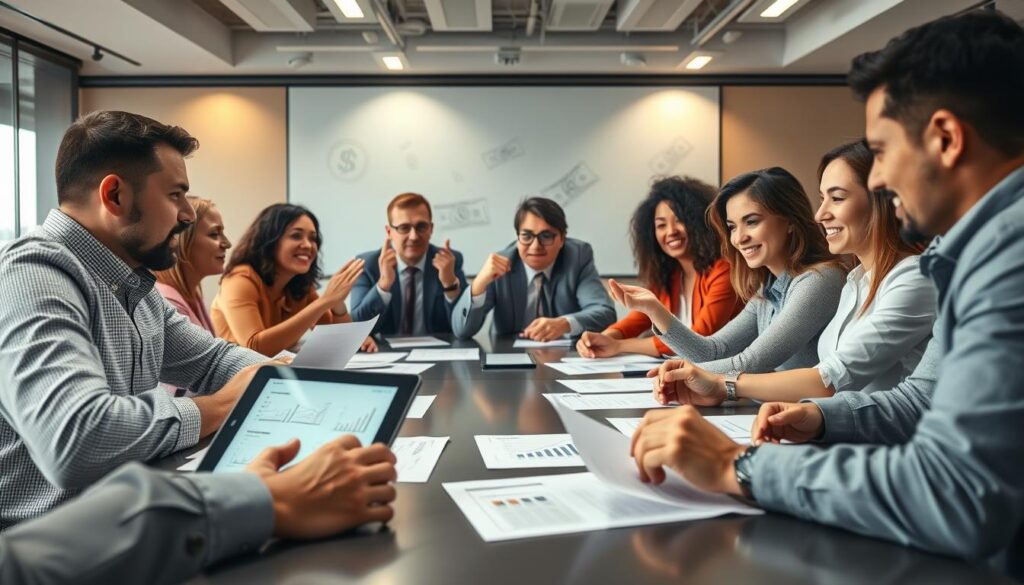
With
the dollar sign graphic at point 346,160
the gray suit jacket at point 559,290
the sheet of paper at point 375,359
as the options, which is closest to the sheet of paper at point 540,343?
the gray suit jacket at point 559,290

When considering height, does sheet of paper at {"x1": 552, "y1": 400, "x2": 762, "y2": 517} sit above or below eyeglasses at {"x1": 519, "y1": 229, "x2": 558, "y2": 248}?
below

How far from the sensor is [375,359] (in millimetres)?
2660

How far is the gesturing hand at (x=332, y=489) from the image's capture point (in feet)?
2.76

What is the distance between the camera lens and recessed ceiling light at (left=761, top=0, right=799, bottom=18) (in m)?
4.44

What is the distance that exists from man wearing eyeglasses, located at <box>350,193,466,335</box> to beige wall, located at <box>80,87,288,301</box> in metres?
2.56

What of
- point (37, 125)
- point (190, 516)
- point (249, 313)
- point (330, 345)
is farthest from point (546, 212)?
point (37, 125)

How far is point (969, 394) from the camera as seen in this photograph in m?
0.75

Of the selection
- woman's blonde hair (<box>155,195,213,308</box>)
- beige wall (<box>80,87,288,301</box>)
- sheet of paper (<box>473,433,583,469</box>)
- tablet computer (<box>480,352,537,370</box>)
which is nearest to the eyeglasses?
tablet computer (<box>480,352,537,370</box>)

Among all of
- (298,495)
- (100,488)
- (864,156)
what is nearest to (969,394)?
(298,495)

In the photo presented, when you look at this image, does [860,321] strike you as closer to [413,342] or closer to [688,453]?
[688,453]

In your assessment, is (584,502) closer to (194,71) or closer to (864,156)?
(864,156)

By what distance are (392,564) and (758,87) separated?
6030 mm

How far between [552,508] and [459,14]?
461 centimetres

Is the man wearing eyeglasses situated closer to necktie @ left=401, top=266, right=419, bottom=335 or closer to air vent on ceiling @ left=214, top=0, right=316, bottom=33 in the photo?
necktie @ left=401, top=266, right=419, bottom=335
